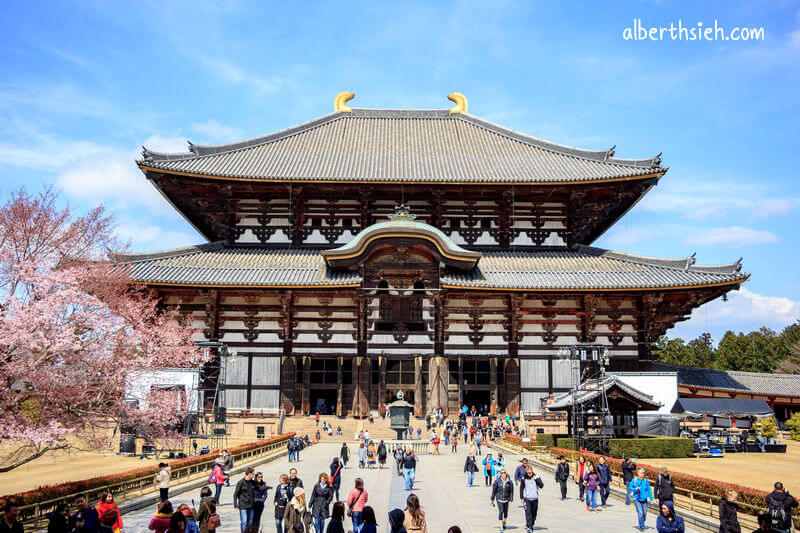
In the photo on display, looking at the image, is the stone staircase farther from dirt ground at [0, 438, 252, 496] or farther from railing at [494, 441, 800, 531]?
railing at [494, 441, 800, 531]

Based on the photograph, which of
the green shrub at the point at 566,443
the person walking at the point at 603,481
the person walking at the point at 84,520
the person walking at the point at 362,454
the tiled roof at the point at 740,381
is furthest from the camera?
the tiled roof at the point at 740,381

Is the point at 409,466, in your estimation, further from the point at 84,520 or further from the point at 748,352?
the point at 748,352

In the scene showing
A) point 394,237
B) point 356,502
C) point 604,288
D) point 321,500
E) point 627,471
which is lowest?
point 627,471

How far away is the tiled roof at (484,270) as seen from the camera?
140 feet

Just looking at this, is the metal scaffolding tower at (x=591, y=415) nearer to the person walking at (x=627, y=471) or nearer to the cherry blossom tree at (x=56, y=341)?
the person walking at (x=627, y=471)

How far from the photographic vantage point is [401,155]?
5281 centimetres

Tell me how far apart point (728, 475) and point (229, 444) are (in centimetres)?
2390

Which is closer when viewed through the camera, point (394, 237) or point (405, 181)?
point (394, 237)

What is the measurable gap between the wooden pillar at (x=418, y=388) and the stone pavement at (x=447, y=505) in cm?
1299

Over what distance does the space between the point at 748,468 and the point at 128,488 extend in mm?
27054

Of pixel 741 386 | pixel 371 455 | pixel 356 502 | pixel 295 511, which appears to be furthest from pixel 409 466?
pixel 741 386

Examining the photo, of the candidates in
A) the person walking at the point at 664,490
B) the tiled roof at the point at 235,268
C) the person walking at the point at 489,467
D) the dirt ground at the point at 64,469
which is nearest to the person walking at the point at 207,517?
the person walking at the point at 664,490

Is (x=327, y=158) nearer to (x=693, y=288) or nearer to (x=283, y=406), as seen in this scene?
(x=283, y=406)

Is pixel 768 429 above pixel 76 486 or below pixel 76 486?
above
